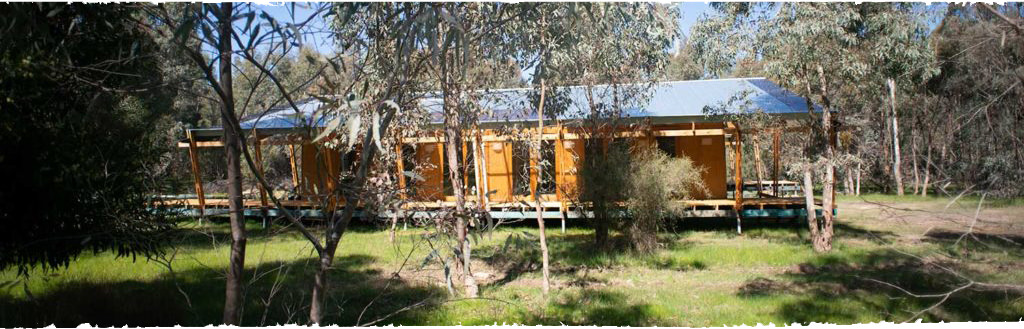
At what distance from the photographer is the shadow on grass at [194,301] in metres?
5.07

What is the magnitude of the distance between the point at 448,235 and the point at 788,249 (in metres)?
7.92

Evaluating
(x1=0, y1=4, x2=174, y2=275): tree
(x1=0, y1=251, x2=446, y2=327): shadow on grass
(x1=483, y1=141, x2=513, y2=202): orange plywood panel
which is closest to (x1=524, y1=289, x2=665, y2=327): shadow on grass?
Result: (x1=0, y1=251, x2=446, y2=327): shadow on grass

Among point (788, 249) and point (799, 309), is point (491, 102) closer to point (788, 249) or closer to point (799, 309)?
point (799, 309)

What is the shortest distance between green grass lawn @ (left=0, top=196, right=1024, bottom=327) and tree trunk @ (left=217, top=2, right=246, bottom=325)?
1.02 metres

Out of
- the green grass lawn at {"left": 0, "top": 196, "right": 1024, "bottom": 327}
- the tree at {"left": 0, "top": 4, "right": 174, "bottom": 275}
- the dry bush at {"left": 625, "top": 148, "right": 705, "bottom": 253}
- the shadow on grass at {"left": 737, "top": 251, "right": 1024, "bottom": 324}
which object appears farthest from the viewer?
the dry bush at {"left": 625, "top": 148, "right": 705, "bottom": 253}

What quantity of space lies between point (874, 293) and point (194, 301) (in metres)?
6.75

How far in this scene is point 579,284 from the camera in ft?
25.8

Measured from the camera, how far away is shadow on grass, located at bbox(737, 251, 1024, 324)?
6043 millimetres

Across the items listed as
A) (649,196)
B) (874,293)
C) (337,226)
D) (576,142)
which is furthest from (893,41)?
(337,226)

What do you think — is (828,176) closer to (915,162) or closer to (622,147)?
(622,147)

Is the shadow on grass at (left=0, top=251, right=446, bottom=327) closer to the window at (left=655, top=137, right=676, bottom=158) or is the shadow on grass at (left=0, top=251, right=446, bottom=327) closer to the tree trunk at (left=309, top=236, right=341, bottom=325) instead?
the tree trunk at (left=309, top=236, right=341, bottom=325)

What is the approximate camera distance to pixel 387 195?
9.96ft

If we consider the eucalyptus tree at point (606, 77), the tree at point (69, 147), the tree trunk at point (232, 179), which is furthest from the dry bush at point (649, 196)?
the tree trunk at point (232, 179)

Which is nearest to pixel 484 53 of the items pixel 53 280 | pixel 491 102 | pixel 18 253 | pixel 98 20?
pixel 491 102
